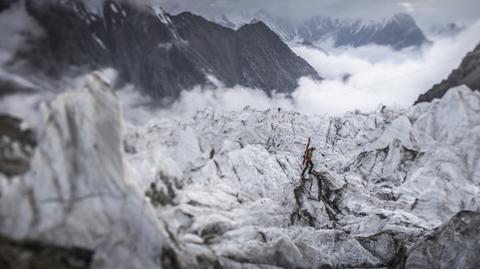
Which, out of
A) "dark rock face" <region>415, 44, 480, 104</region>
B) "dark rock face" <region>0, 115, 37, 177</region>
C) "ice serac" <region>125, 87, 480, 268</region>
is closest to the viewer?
"dark rock face" <region>0, 115, 37, 177</region>

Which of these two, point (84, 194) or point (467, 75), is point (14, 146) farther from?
point (467, 75)

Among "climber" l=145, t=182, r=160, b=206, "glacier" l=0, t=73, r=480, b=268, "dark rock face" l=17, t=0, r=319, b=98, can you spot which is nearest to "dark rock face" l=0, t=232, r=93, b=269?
"glacier" l=0, t=73, r=480, b=268

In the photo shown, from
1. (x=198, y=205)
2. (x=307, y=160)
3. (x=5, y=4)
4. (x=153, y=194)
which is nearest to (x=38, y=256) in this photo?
(x=153, y=194)

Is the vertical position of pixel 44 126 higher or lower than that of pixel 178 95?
lower

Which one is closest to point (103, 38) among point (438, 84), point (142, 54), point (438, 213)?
point (142, 54)

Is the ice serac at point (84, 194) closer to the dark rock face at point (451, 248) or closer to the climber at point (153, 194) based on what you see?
the climber at point (153, 194)

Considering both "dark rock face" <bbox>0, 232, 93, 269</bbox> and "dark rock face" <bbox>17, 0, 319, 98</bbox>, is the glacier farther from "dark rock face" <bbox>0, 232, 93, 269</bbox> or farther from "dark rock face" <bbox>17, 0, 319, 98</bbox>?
"dark rock face" <bbox>17, 0, 319, 98</bbox>

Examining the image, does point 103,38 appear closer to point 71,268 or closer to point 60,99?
point 60,99
